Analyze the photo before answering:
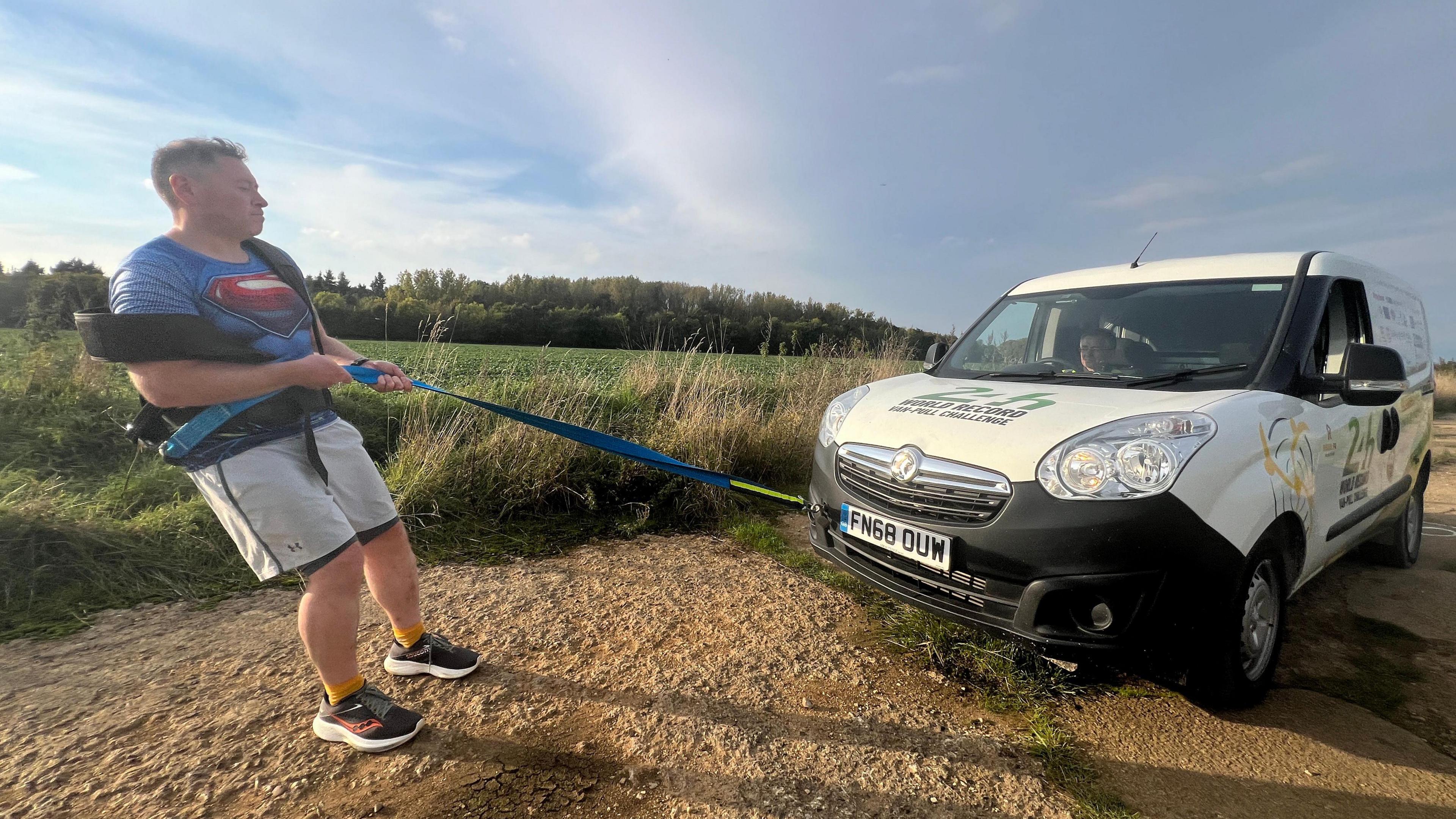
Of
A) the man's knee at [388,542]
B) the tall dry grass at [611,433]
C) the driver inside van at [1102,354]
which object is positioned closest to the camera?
the man's knee at [388,542]

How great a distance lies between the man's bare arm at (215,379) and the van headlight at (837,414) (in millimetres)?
2073

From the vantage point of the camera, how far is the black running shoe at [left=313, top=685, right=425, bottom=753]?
2.00 meters

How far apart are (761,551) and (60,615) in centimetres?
372

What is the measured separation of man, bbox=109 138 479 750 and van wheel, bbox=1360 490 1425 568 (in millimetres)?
5806

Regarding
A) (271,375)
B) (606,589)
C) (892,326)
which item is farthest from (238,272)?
(892,326)

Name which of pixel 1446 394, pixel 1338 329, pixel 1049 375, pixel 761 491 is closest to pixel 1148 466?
pixel 1049 375

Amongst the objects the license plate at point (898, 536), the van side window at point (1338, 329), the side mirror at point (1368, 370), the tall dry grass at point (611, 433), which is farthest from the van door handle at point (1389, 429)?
the tall dry grass at point (611, 433)

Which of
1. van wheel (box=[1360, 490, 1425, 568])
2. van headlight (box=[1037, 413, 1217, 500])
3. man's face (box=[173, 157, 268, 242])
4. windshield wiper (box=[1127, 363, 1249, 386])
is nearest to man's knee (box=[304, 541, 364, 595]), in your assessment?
man's face (box=[173, 157, 268, 242])

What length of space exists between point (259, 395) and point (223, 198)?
623 mm

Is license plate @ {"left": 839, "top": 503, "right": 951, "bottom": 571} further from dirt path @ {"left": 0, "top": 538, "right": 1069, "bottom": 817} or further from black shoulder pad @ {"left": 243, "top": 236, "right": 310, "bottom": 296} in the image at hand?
black shoulder pad @ {"left": 243, "top": 236, "right": 310, "bottom": 296}

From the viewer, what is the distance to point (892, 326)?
11.6 metres

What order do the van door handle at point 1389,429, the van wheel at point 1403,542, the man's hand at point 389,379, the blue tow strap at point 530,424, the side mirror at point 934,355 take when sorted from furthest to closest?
the van wheel at point 1403,542
the side mirror at point 934,355
the van door handle at point 1389,429
the man's hand at point 389,379
the blue tow strap at point 530,424

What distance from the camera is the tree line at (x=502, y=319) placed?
6.52m

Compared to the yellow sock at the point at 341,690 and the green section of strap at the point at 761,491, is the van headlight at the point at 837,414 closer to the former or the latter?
the green section of strap at the point at 761,491
